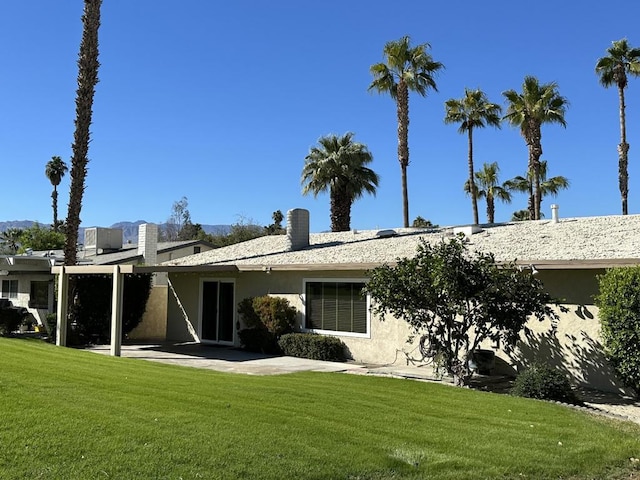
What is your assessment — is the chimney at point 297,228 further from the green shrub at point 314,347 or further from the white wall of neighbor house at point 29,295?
the white wall of neighbor house at point 29,295

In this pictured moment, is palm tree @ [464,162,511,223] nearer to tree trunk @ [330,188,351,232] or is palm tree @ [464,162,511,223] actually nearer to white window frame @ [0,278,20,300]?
tree trunk @ [330,188,351,232]

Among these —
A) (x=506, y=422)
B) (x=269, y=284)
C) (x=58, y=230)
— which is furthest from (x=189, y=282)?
(x=58, y=230)

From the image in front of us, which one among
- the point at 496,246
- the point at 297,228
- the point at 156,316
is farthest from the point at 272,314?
the point at 156,316

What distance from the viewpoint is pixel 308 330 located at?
17.1 meters

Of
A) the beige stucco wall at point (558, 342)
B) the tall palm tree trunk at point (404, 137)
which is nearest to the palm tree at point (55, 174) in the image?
the tall palm tree trunk at point (404, 137)

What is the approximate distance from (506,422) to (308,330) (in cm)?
925

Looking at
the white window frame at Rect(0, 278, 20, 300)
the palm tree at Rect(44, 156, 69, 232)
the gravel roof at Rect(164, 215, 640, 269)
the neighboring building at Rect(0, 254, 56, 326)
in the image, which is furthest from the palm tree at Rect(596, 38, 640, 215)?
the palm tree at Rect(44, 156, 69, 232)

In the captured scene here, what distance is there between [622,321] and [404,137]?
2270cm

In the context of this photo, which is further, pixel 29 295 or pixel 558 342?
pixel 29 295

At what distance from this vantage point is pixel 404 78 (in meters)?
30.6

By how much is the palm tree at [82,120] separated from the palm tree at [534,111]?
22196mm

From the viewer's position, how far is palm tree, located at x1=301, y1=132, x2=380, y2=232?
31812 mm

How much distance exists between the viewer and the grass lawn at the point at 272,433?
544 centimetres

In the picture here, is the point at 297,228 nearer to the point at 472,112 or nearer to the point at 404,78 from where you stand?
the point at 404,78
